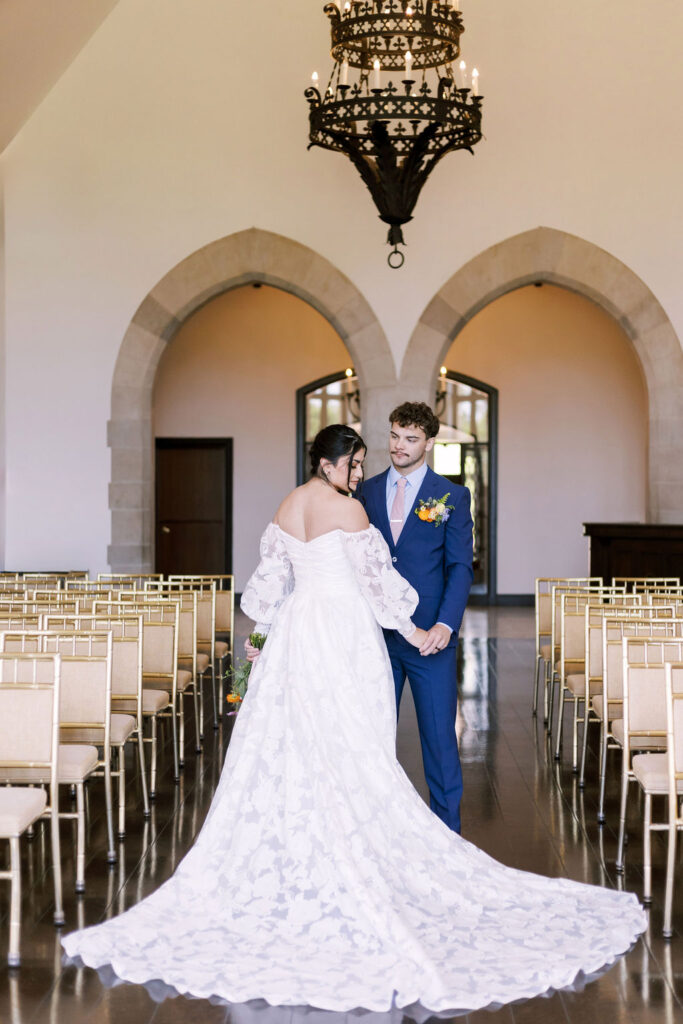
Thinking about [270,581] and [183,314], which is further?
[183,314]

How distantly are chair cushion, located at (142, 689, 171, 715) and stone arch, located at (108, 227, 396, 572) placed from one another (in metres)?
5.26

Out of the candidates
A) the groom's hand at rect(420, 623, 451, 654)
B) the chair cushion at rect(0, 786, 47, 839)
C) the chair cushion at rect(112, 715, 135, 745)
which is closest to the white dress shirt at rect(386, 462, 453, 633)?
the groom's hand at rect(420, 623, 451, 654)

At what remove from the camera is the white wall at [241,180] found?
416 inches

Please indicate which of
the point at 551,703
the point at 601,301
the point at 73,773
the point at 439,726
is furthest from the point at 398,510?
the point at 601,301

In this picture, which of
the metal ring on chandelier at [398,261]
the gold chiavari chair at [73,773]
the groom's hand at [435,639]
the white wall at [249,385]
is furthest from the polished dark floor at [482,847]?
the white wall at [249,385]

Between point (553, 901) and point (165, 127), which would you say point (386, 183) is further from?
point (553, 901)

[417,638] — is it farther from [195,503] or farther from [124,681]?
[195,503]

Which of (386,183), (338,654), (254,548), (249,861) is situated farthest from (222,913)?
(254,548)

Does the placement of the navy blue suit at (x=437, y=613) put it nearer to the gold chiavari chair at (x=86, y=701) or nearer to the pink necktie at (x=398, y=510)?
the pink necktie at (x=398, y=510)

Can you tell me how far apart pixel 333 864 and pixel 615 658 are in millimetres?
2181

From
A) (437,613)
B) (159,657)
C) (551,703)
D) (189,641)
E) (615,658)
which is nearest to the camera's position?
(437,613)

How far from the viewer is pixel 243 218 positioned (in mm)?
10742

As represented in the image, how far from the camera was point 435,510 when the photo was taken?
447 centimetres

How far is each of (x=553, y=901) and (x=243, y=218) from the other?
315 inches
